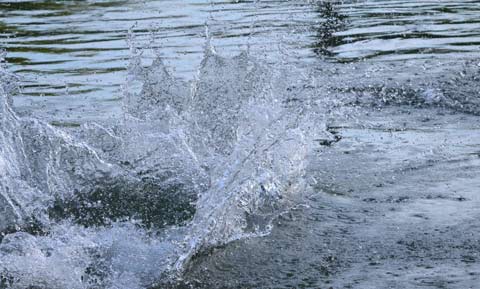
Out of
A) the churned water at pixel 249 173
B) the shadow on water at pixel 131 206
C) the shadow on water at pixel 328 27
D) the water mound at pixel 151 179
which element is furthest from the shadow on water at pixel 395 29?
the shadow on water at pixel 131 206

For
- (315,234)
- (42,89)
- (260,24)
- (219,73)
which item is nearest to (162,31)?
(260,24)

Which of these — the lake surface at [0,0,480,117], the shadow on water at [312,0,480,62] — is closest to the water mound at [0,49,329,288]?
the lake surface at [0,0,480,117]

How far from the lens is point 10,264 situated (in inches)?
228

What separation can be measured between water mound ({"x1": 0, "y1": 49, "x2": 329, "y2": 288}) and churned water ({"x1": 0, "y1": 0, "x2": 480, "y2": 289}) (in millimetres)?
14

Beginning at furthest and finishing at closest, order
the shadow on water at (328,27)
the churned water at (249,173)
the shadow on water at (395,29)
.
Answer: the shadow on water at (328,27)
the shadow on water at (395,29)
the churned water at (249,173)

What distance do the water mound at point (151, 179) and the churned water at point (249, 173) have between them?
0.05 feet

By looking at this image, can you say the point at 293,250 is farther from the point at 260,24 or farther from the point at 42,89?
the point at 260,24

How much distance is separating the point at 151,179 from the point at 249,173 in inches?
37.5

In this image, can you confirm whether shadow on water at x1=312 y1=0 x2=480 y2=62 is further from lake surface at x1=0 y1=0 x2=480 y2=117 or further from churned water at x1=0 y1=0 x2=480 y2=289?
churned water at x1=0 y1=0 x2=480 y2=289

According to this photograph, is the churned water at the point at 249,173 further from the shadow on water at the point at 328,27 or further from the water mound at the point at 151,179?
the shadow on water at the point at 328,27

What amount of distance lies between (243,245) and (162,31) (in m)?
8.79

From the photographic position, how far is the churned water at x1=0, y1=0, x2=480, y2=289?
230 inches

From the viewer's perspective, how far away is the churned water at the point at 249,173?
19.2 ft

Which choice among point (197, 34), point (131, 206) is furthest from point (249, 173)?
point (197, 34)
